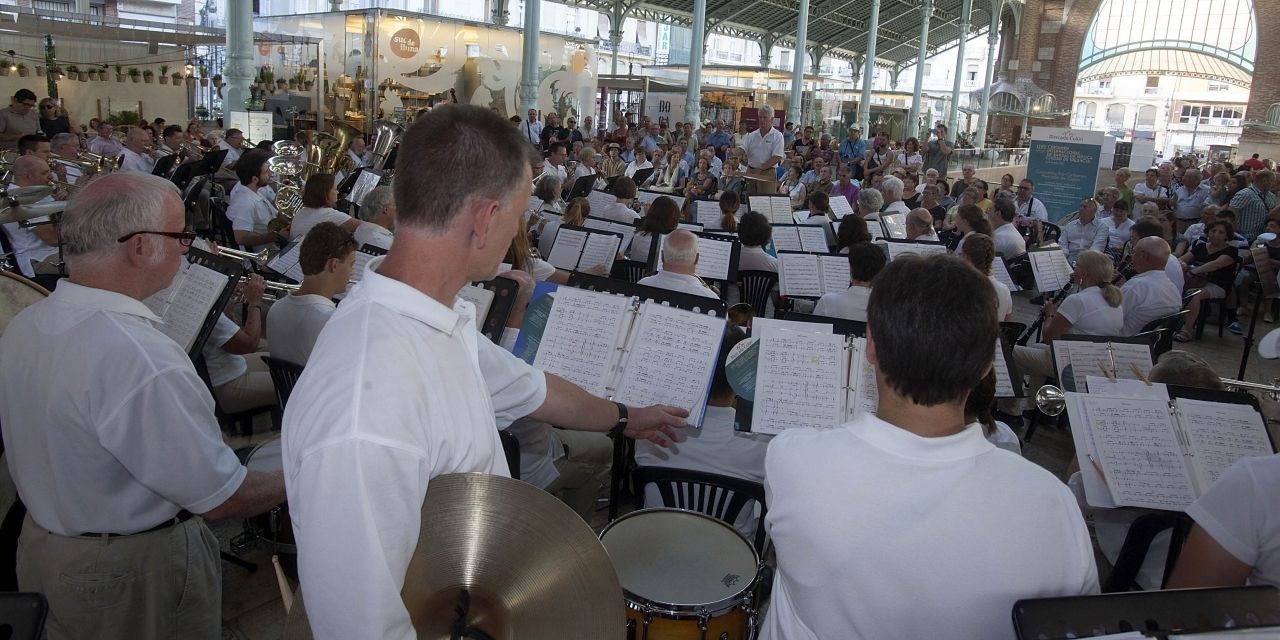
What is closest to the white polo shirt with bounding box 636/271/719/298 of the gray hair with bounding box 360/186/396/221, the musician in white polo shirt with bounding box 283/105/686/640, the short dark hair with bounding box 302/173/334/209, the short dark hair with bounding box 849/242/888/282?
the short dark hair with bounding box 849/242/888/282

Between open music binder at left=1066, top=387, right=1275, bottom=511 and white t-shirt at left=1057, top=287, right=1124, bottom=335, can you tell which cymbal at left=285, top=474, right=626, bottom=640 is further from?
white t-shirt at left=1057, top=287, right=1124, bottom=335

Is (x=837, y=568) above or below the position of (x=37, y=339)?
below

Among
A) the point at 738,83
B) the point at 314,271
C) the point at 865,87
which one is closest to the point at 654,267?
the point at 314,271

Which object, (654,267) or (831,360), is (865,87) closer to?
(654,267)

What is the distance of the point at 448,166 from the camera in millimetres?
1290

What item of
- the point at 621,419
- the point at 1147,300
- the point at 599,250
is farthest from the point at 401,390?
the point at 1147,300

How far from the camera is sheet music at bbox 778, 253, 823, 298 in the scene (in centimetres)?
562

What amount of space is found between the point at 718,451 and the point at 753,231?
153 inches

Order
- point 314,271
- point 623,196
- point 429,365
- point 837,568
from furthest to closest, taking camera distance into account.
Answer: point 623,196, point 314,271, point 837,568, point 429,365

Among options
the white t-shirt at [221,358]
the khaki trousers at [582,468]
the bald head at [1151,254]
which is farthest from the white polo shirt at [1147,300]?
the white t-shirt at [221,358]

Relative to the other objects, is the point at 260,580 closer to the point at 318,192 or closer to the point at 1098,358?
the point at 318,192

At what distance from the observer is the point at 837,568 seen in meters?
1.45

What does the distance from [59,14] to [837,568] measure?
928 inches

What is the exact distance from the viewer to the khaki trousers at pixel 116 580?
1.93 meters
